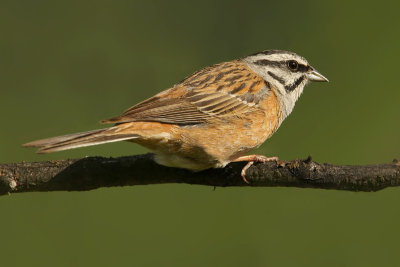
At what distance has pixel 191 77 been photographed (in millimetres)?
4676

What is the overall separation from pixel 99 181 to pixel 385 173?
1.58 m

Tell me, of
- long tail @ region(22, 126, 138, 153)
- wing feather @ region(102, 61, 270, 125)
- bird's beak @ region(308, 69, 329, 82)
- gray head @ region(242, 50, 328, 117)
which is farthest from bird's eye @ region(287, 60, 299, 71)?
long tail @ region(22, 126, 138, 153)

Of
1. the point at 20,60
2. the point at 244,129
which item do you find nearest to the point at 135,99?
the point at 20,60

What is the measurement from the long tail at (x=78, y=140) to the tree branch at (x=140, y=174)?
232 millimetres

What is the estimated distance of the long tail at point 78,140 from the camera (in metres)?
3.36

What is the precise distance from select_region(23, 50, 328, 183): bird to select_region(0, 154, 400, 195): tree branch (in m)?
0.12

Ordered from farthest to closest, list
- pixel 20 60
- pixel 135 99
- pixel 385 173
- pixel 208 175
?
pixel 20 60, pixel 135 99, pixel 208 175, pixel 385 173

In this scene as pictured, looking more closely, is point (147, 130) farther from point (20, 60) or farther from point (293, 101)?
point (20, 60)

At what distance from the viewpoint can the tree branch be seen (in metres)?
3.81

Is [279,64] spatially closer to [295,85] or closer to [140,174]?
[295,85]

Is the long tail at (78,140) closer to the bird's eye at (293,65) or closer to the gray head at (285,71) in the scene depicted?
the gray head at (285,71)

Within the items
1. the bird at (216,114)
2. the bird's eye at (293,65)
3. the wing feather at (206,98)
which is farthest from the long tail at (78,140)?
the bird's eye at (293,65)

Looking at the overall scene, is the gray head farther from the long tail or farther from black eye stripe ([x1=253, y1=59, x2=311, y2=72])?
the long tail

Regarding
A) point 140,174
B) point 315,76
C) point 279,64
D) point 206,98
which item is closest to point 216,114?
point 206,98
